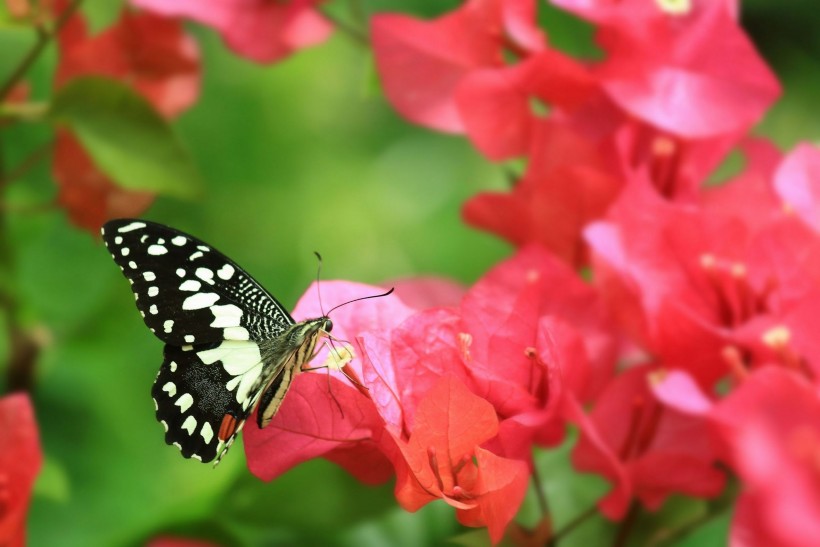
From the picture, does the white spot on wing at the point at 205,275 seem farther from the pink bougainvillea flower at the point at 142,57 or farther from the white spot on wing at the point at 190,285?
the pink bougainvillea flower at the point at 142,57

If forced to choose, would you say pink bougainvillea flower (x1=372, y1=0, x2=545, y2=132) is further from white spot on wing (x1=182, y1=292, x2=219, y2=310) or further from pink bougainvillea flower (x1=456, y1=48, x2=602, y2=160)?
white spot on wing (x1=182, y1=292, x2=219, y2=310)

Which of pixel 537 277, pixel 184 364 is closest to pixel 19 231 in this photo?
pixel 184 364

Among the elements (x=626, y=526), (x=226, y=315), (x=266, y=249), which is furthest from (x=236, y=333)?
(x=266, y=249)

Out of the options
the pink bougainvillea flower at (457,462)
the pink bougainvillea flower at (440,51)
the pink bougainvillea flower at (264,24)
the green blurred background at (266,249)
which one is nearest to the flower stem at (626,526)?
the green blurred background at (266,249)

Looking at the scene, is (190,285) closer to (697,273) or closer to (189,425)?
(189,425)

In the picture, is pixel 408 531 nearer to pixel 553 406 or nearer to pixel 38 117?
pixel 553 406
